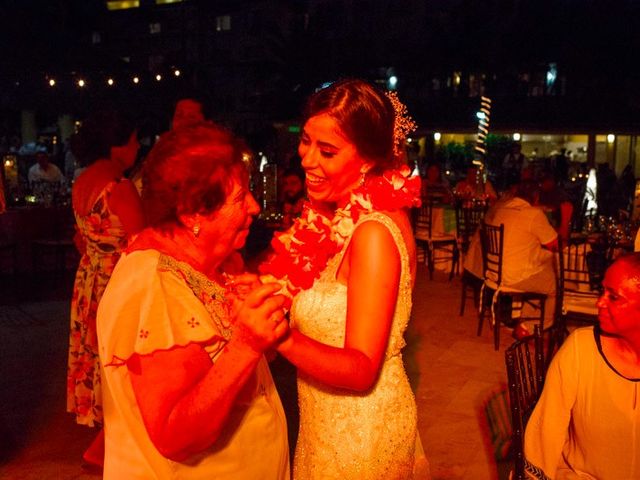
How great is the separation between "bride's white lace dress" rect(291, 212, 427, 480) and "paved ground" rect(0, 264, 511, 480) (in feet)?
6.77

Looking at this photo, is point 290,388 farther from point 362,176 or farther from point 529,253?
point 362,176

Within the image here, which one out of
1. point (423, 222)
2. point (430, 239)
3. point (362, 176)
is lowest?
point (430, 239)

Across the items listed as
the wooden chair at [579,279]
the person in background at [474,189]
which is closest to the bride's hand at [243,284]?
the wooden chair at [579,279]

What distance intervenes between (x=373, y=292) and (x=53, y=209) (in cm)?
924

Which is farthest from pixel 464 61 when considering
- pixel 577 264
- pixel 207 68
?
pixel 577 264

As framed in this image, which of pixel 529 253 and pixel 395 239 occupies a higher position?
pixel 395 239

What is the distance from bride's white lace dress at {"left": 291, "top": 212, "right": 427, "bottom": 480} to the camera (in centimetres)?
194

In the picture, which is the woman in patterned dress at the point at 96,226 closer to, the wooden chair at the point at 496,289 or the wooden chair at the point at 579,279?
the wooden chair at the point at 579,279

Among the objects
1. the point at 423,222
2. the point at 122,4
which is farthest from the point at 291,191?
the point at 122,4

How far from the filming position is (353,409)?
1997 millimetres

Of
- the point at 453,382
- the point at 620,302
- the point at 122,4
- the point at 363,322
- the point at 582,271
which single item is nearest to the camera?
the point at 363,322

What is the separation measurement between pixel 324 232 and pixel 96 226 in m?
1.91

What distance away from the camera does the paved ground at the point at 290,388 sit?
409 centimetres

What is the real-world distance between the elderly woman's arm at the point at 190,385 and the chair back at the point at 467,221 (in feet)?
25.9
